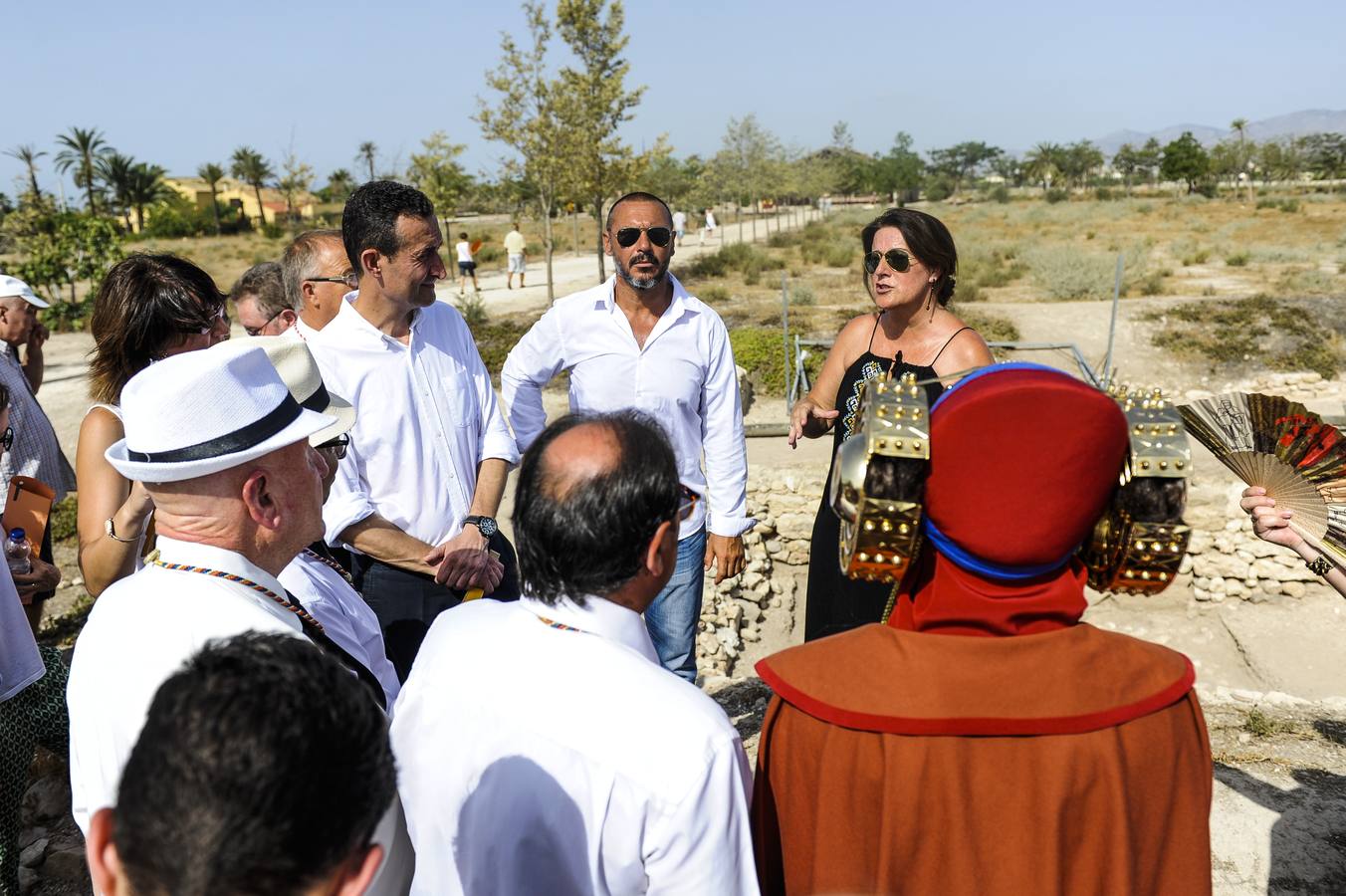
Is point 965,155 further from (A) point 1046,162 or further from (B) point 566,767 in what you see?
(B) point 566,767

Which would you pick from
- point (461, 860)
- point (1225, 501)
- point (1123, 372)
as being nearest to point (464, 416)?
point (461, 860)

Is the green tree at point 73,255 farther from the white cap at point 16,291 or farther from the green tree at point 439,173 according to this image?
the white cap at point 16,291

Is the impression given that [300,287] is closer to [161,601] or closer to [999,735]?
[161,601]

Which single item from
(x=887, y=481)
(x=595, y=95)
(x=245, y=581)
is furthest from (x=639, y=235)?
(x=595, y=95)

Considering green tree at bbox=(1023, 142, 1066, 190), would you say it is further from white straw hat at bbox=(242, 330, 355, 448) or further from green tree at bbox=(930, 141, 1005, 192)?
white straw hat at bbox=(242, 330, 355, 448)

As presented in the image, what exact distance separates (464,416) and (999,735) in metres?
2.52

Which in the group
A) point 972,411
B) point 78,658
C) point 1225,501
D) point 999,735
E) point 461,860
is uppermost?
point 972,411

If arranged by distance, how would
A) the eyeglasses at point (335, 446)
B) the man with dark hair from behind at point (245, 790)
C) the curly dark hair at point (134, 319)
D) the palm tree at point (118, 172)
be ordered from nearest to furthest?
the man with dark hair from behind at point (245, 790)
the eyeglasses at point (335, 446)
the curly dark hair at point (134, 319)
the palm tree at point (118, 172)

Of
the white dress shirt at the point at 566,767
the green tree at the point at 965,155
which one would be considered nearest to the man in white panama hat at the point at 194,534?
the white dress shirt at the point at 566,767

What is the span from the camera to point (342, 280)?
3826 millimetres

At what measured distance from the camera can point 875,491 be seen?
1.59 m

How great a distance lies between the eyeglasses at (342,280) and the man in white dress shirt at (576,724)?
244cm

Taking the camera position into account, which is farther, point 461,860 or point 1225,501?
point 1225,501

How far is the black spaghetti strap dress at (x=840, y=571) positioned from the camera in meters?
3.37
